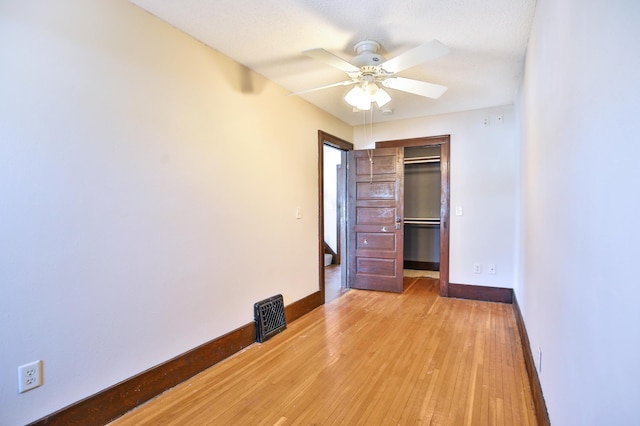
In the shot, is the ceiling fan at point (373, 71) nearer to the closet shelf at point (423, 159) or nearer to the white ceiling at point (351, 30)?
the white ceiling at point (351, 30)

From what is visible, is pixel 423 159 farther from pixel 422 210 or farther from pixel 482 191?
pixel 482 191

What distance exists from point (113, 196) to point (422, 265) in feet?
17.7

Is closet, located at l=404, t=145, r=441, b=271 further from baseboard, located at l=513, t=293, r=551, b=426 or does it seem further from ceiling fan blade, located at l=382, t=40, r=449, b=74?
ceiling fan blade, located at l=382, t=40, r=449, b=74

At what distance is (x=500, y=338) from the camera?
115 inches

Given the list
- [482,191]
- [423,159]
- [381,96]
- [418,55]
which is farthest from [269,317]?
[423,159]

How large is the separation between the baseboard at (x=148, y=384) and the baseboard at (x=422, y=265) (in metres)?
4.05

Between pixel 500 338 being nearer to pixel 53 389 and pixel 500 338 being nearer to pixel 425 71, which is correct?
pixel 425 71

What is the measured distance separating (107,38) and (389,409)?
2668mm

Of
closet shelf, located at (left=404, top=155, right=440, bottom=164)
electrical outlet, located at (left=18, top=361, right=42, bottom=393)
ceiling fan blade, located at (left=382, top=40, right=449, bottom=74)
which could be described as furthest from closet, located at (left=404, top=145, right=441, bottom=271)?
electrical outlet, located at (left=18, top=361, right=42, bottom=393)

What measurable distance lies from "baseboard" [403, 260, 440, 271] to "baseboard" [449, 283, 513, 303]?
187 cm

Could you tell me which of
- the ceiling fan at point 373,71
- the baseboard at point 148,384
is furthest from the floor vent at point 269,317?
the ceiling fan at point 373,71

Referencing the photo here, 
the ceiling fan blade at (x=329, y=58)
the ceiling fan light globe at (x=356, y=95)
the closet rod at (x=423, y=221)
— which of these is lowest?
the closet rod at (x=423, y=221)

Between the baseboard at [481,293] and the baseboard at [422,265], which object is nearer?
the baseboard at [481,293]

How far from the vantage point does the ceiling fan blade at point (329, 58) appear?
2066mm
